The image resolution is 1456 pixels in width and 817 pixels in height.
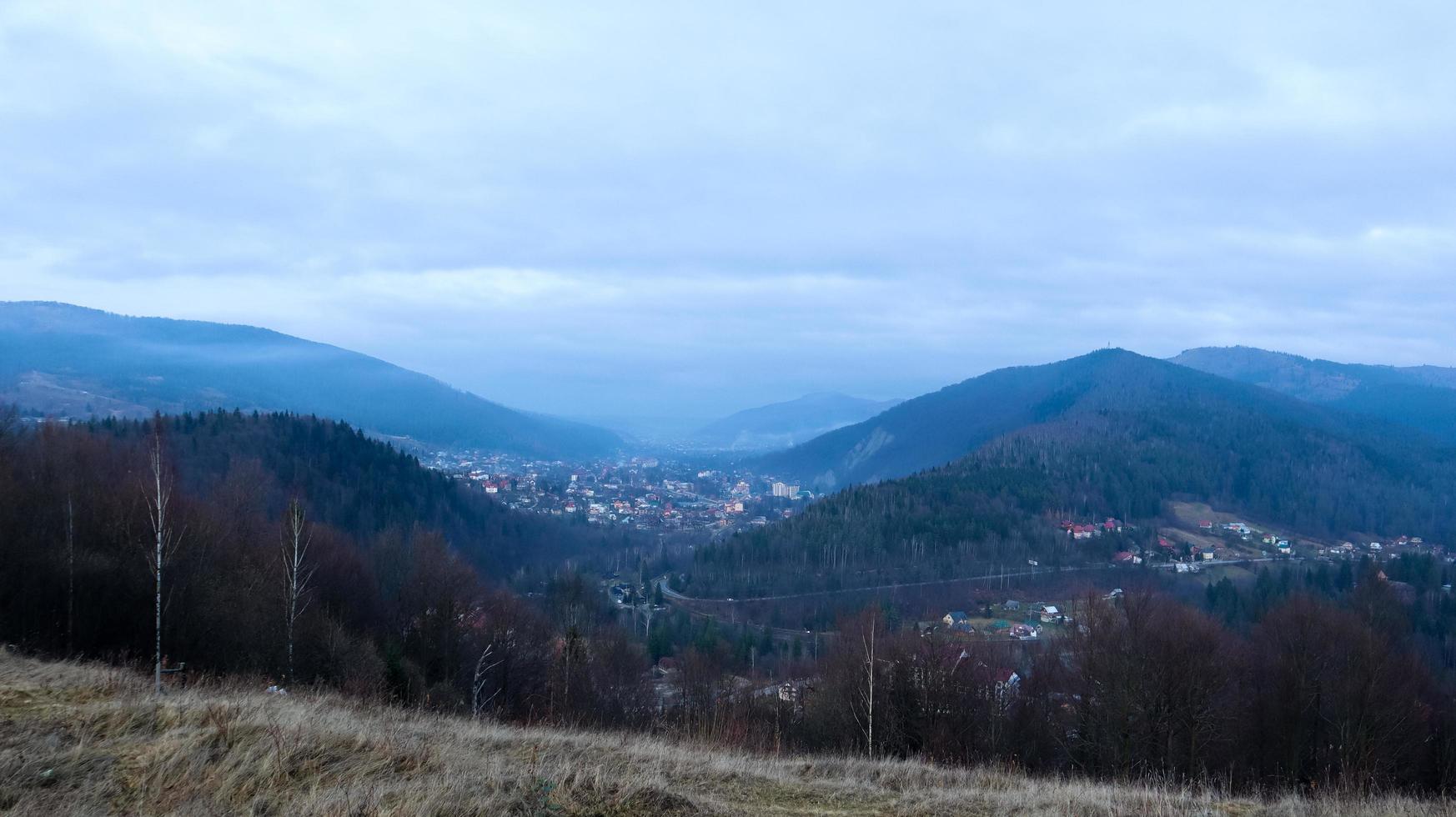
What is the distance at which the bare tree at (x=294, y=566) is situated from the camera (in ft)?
58.1

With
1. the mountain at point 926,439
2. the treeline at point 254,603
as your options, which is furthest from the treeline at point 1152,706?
the mountain at point 926,439

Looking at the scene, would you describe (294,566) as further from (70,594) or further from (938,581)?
(938,581)

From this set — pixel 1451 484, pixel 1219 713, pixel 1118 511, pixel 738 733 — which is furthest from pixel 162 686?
pixel 1451 484

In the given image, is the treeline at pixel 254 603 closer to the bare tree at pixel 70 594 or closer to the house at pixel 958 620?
the bare tree at pixel 70 594

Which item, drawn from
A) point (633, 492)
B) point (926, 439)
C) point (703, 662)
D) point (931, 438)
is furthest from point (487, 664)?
point (931, 438)

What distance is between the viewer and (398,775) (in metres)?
6.12

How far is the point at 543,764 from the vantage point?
703cm

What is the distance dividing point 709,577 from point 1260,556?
61.7 metres

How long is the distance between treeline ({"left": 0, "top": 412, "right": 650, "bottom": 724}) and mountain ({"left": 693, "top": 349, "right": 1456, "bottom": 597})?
129ft

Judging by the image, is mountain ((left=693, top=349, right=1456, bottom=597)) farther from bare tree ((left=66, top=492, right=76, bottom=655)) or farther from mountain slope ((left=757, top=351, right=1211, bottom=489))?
bare tree ((left=66, top=492, right=76, bottom=655))

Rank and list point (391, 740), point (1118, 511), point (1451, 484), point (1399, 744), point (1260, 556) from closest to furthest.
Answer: point (391, 740), point (1399, 744), point (1260, 556), point (1118, 511), point (1451, 484)

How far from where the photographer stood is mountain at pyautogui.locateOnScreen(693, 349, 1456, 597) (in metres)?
79.1

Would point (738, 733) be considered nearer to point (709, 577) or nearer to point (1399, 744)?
point (1399, 744)

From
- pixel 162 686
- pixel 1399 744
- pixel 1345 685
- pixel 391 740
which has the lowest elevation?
pixel 1399 744
